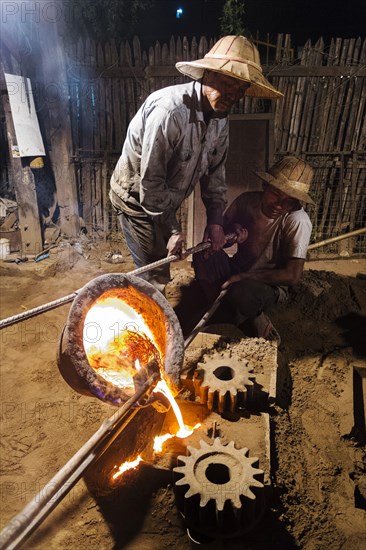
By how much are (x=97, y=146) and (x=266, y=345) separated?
18.1ft

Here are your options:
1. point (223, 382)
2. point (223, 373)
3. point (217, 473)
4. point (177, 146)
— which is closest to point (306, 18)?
point (177, 146)

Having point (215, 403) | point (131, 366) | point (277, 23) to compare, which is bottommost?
point (215, 403)

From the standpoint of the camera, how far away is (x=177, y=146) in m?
3.65

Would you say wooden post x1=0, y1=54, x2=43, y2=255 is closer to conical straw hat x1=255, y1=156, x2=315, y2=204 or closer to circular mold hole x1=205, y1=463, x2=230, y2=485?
conical straw hat x1=255, y1=156, x2=315, y2=204

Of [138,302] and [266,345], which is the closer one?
[138,302]

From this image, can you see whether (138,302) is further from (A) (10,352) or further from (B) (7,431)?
(A) (10,352)

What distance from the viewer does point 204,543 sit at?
2.49 metres

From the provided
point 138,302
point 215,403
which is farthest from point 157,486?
point 138,302

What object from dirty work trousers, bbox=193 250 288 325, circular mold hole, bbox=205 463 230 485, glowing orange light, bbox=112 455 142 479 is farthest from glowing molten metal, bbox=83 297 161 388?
dirty work trousers, bbox=193 250 288 325

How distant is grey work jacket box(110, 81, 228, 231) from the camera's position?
345 centimetres

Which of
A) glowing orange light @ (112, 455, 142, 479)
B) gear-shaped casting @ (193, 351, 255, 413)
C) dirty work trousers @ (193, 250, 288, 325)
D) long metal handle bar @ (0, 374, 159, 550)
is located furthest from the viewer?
dirty work trousers @ (193, 250, 288, 325)

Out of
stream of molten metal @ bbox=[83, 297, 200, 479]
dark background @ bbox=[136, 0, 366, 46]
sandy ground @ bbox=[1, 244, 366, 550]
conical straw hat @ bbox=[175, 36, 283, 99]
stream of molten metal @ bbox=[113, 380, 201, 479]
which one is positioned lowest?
sandy ground @ bbox=[1, 244, 366, 550]

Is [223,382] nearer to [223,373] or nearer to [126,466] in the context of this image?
[223,373]

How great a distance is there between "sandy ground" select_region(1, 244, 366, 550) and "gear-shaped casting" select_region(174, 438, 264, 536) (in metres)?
0.14
